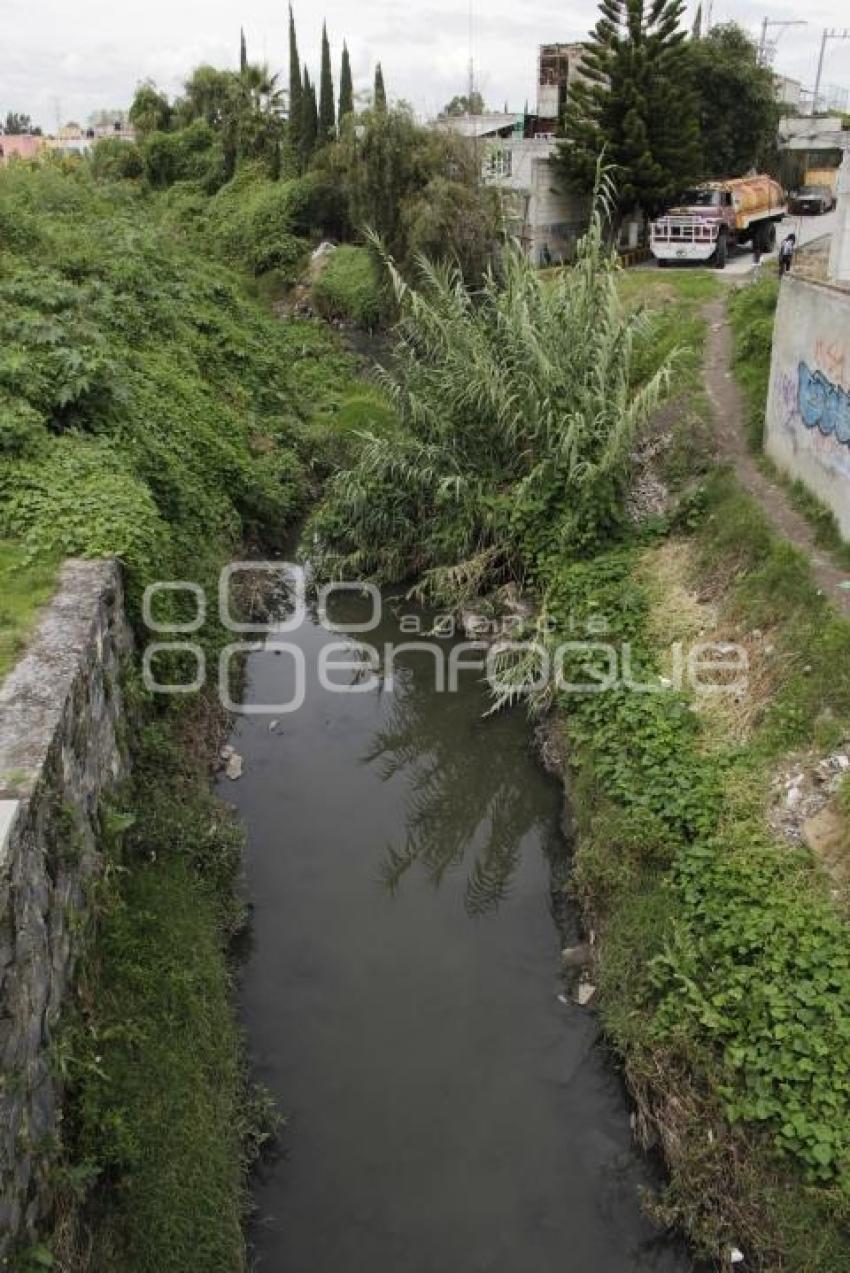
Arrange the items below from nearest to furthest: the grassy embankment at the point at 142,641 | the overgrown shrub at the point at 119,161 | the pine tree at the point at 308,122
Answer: the grassy embankment at the point at 142,641 → the pine tree at the point at 308,122 → the overgrown shrub at the point at 119,161

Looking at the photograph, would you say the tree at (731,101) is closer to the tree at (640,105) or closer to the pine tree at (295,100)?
the tree at (640,105)

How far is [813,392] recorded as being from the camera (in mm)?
10344

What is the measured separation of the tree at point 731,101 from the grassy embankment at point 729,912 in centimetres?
2577

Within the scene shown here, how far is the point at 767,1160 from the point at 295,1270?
270 cm

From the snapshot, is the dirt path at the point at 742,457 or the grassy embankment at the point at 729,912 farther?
the dirt path at the point at 742,457

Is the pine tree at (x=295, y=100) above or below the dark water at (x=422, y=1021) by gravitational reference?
above

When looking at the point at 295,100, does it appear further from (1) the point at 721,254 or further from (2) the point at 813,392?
(2) the point at 813,392

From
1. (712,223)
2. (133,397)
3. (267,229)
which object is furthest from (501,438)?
(267,229)

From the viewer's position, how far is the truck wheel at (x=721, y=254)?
78.1 ft

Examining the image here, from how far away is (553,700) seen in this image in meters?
10.2

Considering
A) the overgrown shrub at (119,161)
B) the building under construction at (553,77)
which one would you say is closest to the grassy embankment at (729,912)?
the building under construction at (553,77)

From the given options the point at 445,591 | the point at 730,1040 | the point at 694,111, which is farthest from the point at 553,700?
the point at 694,111

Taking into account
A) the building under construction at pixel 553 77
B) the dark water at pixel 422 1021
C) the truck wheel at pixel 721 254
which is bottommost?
the dark water at pixel 422 1021

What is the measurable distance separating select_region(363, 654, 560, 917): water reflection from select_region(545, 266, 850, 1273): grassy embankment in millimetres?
787
